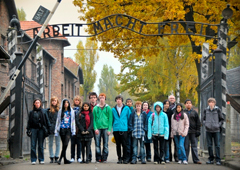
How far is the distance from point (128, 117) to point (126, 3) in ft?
25.6

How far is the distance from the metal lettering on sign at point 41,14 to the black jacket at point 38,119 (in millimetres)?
2752

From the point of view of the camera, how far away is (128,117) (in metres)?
12.6

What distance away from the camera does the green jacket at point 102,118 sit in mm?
12467

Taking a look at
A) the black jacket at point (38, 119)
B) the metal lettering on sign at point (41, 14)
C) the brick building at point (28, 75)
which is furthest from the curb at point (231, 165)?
the metal lettering on sign at point (41, 14)

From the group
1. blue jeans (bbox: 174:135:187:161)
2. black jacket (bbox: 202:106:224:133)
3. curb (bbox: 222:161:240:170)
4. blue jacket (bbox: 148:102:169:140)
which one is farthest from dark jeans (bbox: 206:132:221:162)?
blue jacket (bbox: 148:102:169:140)

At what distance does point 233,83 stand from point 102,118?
2134 centimetres

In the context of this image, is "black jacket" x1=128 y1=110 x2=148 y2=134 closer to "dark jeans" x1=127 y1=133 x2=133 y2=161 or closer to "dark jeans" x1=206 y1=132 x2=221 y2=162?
"dark jeans" x1=127 y1=133 x2=133 y2=161

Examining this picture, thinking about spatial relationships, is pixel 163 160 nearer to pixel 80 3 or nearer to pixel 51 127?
pixel 51 127

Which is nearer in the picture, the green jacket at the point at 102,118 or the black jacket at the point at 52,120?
the black jacket at the point at 52,120

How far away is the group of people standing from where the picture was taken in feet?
39.9

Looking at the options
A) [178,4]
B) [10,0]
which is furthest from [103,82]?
[178,4]

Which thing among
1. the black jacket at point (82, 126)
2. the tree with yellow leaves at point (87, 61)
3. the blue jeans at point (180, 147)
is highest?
the tree with yellow leaves at point (87, 61)

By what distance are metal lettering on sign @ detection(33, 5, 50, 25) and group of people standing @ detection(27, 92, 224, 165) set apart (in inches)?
96.8

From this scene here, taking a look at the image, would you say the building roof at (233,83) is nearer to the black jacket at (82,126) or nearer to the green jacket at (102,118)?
the green jacket at (102,118)
